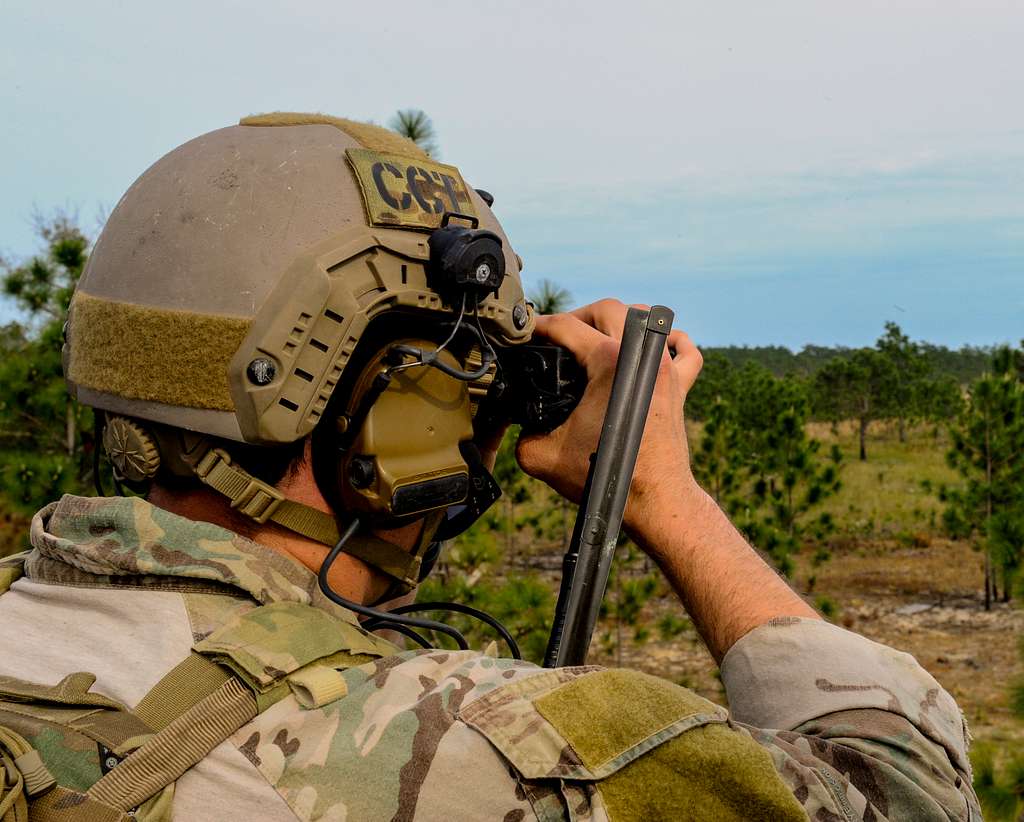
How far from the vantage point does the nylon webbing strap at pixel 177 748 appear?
127 cm

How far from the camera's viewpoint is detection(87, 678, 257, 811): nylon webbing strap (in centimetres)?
127

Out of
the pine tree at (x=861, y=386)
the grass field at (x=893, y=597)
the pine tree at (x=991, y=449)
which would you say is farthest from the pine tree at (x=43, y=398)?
the pine tree at (x=861, y=386)

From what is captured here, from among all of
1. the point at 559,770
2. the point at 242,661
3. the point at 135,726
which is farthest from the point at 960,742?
the point at 135,726

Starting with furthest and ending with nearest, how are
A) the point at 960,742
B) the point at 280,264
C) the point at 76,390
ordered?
the point at 76,390
the point at 280,264
the point at 960,742

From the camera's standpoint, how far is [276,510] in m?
1.76

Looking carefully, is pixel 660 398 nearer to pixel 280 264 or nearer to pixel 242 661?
pixel 280 264

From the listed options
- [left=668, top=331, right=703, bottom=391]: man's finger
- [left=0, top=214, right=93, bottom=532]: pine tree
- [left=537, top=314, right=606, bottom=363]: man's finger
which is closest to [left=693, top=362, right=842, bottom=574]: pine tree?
[left=0, top=214, right=93, bottom=532]: pine tree

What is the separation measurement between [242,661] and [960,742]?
3.66ft

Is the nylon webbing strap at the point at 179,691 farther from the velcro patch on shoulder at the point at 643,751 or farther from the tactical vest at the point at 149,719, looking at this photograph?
the velcro patch on shoulder at the point at 643,751

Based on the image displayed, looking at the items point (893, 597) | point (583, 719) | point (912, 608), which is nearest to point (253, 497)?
point (583, 719)

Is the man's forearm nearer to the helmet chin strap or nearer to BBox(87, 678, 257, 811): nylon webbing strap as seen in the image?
the helmet chin strap

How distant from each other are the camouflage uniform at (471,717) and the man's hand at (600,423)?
0.43m

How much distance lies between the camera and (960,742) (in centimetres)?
159

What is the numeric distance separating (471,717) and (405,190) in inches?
39.4
